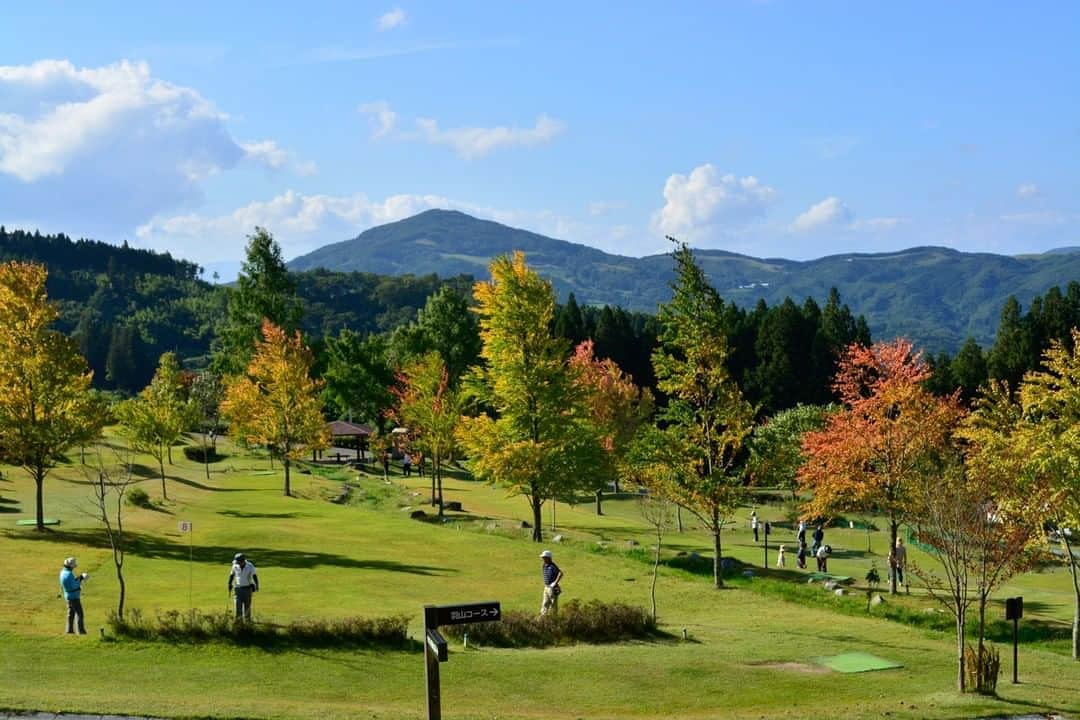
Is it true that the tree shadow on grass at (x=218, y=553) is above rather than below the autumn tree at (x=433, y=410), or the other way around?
below

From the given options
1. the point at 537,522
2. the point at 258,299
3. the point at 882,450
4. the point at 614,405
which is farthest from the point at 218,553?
the point at 258,299

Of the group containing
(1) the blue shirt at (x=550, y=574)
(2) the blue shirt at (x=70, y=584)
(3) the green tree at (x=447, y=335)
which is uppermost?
(3) the green tree at (x=447, y=335)

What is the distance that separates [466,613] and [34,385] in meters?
30.0

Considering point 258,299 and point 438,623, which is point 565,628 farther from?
point 258,299

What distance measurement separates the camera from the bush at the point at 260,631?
2145cm

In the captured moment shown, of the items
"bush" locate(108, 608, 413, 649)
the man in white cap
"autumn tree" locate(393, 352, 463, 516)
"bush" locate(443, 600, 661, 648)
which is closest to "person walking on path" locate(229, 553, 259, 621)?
"bush" locate(108, 608, 413, 649)

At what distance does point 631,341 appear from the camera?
11594 cm

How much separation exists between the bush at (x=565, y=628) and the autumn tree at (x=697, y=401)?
1007 cm

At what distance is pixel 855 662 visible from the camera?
22156 mm

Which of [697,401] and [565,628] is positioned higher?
[697,401]

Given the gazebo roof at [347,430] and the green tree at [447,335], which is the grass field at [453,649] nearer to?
the gazebo roof at [347,430]

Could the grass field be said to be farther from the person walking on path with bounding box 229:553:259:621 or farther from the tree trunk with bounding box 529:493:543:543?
the person walking on path with bounding box 229:553:259:621

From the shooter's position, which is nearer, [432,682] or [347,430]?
[432,682]

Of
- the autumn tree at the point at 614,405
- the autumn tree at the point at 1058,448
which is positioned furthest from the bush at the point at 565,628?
the autumn tree at the point at 614,405
